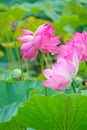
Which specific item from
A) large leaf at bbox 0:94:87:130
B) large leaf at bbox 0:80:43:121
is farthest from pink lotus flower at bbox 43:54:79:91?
large leaf at bbox 0:80:43:121

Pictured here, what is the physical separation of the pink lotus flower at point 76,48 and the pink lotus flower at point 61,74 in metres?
0.02

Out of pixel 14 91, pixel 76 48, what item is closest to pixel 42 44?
pixel 76 48

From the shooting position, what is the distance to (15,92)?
51.3 inches

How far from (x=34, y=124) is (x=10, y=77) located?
530mm

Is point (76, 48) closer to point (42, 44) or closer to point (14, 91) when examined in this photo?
point (42, 44)

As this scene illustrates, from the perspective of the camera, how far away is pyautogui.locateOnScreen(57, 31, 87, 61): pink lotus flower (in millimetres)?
1021

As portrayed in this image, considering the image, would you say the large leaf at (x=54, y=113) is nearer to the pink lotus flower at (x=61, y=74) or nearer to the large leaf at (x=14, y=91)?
the pink lotus flower at (x=61, y=74)

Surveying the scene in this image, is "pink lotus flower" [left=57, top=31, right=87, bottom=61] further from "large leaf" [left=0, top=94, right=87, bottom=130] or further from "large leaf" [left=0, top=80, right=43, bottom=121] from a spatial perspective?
"large leaf" [left=0, top=80, right=43, bottom=121]

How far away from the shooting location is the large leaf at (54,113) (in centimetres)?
97

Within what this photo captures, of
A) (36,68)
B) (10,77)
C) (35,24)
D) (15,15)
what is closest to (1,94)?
(10,77)

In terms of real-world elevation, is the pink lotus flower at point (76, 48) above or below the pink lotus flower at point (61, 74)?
above

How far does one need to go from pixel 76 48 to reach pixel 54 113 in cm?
14

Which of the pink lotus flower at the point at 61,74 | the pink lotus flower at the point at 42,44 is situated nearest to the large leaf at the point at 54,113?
the pink lotus flower at the point at 61,74

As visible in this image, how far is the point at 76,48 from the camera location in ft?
3.36
